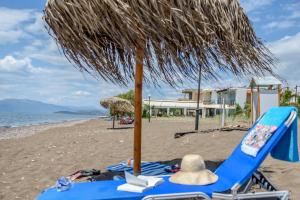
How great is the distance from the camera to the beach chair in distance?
313cm

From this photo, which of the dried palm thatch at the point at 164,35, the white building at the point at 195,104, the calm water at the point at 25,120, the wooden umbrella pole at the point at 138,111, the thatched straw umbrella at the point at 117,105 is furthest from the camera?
the white building at the point at 195,104

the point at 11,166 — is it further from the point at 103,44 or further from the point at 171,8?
the point at 171,8

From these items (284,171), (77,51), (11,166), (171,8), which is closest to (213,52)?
(171,8)

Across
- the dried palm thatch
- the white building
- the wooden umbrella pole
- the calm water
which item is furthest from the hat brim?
the white building

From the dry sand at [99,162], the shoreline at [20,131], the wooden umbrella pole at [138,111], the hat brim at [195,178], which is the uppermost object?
the wooden umbrella pole at [138,111]

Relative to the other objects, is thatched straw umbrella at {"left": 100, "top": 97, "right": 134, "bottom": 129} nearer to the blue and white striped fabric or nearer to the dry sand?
the dry sand

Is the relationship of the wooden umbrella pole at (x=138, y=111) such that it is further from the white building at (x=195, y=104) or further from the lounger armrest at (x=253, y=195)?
the white building at (x=195, y=104)

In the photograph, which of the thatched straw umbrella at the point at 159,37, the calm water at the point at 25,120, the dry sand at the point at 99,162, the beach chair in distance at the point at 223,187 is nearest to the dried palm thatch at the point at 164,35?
the thatched straw umbrella at the point at 159,37

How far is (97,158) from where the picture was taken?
7.85 meters

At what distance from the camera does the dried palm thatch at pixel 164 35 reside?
400cm

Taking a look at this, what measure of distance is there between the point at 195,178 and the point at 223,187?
0.31 metres

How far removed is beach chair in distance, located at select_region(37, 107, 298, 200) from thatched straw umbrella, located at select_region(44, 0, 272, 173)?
101 centimetres

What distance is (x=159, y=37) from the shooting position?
4.07m

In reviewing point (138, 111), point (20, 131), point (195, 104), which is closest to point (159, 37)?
point (138, 111)
